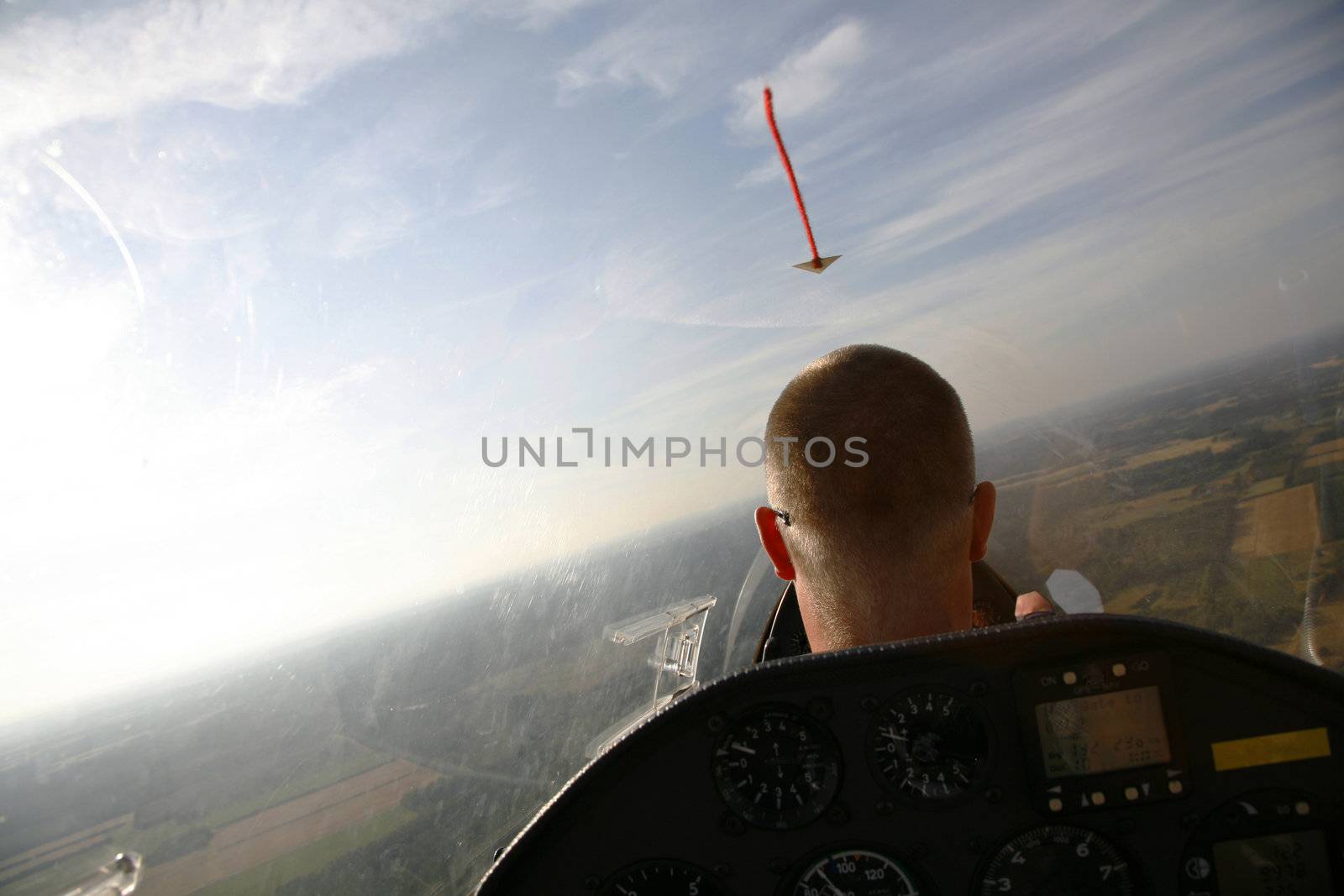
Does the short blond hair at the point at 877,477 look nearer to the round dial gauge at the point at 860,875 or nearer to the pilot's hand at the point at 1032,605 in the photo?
the round dial gauge at the point at 860,875

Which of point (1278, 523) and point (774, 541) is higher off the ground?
point (774, 541)

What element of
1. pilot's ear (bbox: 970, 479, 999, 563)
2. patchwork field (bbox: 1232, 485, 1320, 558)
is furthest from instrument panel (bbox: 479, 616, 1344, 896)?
patchwork field (bbox: 1232, 485, 1320, 558)

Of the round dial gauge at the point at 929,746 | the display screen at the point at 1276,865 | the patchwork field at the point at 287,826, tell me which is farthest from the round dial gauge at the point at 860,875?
the patchwork field at the point at 287,826

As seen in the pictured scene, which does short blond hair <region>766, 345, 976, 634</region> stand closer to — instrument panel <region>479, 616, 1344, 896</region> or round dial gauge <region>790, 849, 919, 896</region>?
instrument panel <region>479, 616, 1344, 896</region>

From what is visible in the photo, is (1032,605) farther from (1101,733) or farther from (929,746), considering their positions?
(929,746)

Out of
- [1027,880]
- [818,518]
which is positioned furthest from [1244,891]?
[818,518]

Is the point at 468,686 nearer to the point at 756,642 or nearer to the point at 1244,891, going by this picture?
the point at 756,642

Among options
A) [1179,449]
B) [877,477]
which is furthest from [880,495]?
[1179,449]
